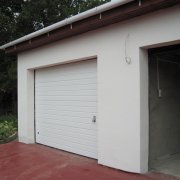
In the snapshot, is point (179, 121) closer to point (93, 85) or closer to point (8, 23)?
point (93, 85)

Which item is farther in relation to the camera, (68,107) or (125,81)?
(68,107)

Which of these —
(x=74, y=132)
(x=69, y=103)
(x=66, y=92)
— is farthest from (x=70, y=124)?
(x=66, y=92)

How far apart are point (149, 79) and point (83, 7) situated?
11330 mm

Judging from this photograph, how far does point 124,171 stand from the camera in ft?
21.0

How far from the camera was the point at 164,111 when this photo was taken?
23.7 ft

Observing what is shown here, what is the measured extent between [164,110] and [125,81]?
1462mm

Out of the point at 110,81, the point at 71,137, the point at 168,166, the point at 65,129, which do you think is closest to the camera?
the point at 168,166

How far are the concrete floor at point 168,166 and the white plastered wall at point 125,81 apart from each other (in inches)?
15.4

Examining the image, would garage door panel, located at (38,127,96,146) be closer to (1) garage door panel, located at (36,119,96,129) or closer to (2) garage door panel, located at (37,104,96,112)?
(1) garage door panel, located at (36,119,96,129)

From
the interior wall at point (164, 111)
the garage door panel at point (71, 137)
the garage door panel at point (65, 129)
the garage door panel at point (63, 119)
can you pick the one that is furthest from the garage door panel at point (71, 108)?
the interior wall at point (164, 111)

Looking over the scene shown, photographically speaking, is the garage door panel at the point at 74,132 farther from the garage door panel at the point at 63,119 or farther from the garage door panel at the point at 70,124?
the garage door panel at the point at 63,119

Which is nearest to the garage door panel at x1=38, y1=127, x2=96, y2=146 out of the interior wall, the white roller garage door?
the white roller garage door

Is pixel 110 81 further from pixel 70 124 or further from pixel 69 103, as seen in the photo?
pixel 70 124

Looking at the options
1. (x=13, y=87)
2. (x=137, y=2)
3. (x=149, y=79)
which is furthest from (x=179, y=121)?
(x=13, y=87)
